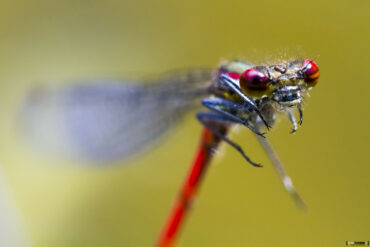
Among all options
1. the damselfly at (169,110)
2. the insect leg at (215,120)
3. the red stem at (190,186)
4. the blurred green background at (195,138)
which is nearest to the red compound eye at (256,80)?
the damselfly at (169,110)

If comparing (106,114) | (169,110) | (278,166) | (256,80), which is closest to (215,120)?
(256,80)

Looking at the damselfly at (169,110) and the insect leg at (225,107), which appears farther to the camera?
the insect leg at (225,107)

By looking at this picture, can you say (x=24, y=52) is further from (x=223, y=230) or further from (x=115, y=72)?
(x=223, y=230)

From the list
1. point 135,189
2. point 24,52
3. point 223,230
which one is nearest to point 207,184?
point 223,230

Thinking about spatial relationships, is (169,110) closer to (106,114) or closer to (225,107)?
(106,114)

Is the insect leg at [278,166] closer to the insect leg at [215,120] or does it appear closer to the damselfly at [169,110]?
the damselfly at [169,110]

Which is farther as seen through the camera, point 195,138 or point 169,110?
point 195,138
